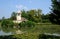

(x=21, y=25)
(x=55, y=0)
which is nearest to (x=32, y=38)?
(x=55, y=0)

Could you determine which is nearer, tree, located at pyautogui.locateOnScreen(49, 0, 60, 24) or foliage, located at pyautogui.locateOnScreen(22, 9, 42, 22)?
tree, located at pyautogui.locateOnScreen(49, 0, 60, 24)

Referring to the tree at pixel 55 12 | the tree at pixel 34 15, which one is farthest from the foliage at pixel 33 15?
the tree at pixel 55 12

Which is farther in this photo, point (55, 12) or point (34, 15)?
point (34, 15)

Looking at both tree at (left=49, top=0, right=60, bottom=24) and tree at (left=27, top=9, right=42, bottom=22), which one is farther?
tree at (left=27, top=9, right=42, bottom=22)

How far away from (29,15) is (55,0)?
180ft

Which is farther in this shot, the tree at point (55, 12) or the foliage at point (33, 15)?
the foliage at point (33, 15)

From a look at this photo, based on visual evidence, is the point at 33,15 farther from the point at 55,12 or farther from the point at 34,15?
the point at 55,12

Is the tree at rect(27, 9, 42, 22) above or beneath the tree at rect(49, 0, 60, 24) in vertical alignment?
beneath

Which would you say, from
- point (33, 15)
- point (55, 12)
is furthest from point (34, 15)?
point (55, 12)

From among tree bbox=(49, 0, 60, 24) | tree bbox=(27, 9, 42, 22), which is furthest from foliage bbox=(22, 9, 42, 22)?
tree bbox=(49, 0, 60, 24)

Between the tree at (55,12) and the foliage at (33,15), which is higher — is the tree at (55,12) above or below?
above

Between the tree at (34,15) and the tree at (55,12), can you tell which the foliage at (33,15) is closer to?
the tree at (34,15)

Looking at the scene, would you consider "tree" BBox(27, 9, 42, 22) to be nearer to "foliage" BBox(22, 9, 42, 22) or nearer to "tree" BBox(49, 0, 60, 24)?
"foliage" BBox(22, 9, 42, 22)

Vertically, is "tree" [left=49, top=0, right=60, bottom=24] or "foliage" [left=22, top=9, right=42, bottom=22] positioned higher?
"tree" [left=49, top=0, right=60, bottom=24]
